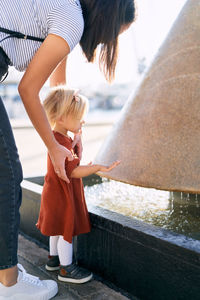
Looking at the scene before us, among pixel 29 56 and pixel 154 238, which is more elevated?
pixel 29 56

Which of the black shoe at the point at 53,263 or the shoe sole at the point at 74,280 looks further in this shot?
the black shoe at the point at 53,263

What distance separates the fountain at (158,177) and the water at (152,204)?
0.01 meters

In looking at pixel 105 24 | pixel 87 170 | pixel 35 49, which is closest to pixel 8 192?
pixel 87 170

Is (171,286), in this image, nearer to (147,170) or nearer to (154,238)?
(154,238)

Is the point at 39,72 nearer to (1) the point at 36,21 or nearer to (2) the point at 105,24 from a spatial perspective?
(1) the point at 36,21

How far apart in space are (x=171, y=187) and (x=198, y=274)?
624 millimetres

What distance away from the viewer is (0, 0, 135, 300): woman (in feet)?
4.86

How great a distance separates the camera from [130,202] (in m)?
2.92

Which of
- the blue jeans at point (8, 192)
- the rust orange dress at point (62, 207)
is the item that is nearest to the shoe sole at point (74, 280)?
the rust orange dress at point (62, 207)

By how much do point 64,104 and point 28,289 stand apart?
0.92 meters

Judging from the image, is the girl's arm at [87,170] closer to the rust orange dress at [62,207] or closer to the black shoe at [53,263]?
the rust orange dress at [62,207]

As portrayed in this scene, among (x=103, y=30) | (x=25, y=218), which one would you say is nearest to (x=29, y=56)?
(x=103, y=30)

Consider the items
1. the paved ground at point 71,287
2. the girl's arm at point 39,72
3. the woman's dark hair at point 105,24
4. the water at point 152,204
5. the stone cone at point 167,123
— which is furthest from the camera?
the water at point 152,204

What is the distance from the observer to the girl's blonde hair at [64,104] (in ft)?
6.57
